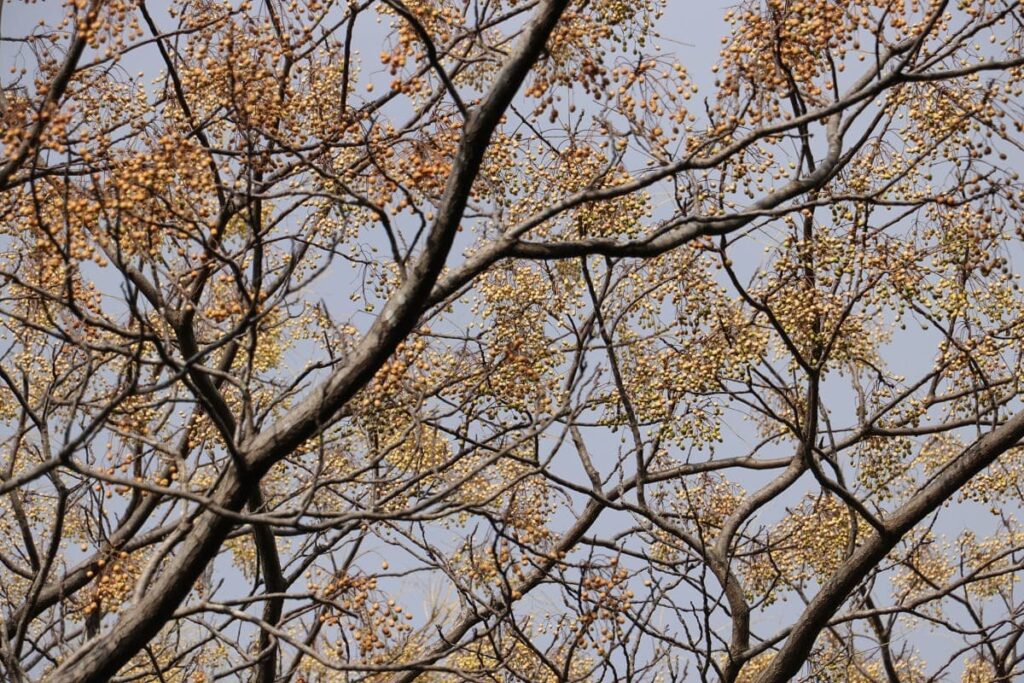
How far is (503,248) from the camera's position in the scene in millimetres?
5539

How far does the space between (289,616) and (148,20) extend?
3811 millimetres

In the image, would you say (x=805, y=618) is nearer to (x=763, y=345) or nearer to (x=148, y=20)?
(x=763, y=345)

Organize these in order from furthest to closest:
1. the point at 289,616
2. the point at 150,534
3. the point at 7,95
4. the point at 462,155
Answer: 1. the point at 150,534
2. the point at 7,95
3. the point at 289,616
4. the point at 462,155

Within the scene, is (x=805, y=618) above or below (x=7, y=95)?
below

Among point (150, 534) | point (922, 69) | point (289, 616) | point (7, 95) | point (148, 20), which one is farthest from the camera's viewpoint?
point (150, 534)

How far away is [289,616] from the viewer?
560 centimetres

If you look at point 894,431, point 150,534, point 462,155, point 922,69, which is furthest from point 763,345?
point 150,534

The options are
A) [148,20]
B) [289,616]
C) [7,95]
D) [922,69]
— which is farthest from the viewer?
[7,95]

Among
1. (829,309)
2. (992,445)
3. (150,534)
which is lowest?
(992,445)

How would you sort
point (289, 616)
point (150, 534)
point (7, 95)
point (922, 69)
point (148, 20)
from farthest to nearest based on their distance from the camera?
1. point (150, 534)
2. point (7, 95)
3. point (148, 20)
4. point (922, 69)
5. point (289, 616)

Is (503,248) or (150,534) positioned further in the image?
(150,534)

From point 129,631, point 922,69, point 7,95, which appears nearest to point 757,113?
point 922,69

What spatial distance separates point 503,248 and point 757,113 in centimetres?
176

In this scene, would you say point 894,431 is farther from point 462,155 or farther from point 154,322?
point 154,322
